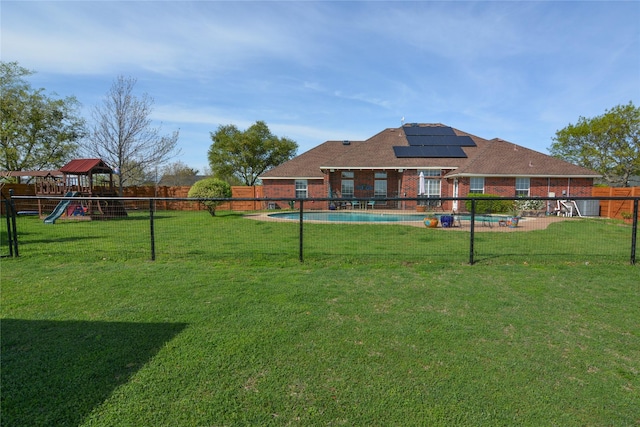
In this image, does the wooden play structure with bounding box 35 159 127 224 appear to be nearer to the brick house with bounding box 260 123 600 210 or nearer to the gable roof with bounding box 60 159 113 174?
the gable roof with bounding box 60 159 113 174

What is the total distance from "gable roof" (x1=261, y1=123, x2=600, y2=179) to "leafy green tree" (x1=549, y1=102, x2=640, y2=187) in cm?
1328

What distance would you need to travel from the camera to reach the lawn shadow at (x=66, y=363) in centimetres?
230

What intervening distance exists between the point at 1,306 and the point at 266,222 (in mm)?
9908

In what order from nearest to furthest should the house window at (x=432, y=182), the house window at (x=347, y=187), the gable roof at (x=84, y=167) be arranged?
the gable roof at (x=84, y=167) → the house window at (x=432, y=182) → the house window at (x=347, y=187)

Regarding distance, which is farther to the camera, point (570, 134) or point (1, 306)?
point (570, 134)

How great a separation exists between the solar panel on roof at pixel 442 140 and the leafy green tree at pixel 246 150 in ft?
56.2

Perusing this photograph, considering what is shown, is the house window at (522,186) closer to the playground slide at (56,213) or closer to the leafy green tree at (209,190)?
the leafy green tree at (209,190)

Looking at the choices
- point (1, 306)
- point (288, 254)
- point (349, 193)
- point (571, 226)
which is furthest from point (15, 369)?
point (349, 193)

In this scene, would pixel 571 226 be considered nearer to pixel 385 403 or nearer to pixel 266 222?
pixel 266 222

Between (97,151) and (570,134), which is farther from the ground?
(570,134)

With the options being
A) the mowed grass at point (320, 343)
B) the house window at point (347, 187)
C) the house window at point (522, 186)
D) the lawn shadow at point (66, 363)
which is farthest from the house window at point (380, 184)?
the lawn shadow at point (66, 363)

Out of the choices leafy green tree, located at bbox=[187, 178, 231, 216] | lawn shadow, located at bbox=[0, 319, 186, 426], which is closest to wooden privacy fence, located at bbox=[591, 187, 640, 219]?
leafy green tree, located at bbox=[187, 178, 231, 216]

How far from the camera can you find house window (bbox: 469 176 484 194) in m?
20.9

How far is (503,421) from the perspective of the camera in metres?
2.19
